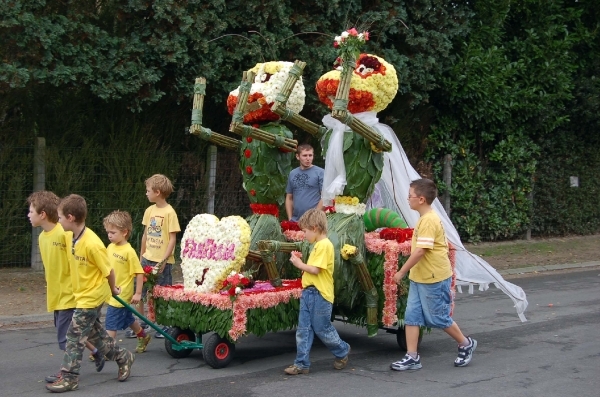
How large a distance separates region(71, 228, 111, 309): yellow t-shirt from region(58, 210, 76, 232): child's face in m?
0.11

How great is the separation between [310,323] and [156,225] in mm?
1895

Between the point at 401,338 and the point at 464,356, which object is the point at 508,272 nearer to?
the point at 401,338

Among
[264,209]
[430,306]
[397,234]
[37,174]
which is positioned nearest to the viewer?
[430,306]

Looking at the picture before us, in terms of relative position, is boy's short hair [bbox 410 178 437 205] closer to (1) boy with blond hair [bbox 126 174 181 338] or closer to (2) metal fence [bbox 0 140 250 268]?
(1) boy with blond hair [bbox 126 174 181 338]

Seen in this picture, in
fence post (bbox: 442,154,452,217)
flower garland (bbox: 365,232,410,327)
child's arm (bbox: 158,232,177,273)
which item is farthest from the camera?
fence post (bbox: 442,154,452,217)

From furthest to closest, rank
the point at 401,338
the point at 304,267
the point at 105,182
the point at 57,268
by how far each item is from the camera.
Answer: the point at 105,182, the point at 401,338, the point at 304,267, the point at 57,268

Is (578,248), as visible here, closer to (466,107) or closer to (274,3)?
(466,107)

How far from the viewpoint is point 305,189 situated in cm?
861

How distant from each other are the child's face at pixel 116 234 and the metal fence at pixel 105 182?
4.66 m

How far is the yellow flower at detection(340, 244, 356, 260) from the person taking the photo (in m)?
6.96

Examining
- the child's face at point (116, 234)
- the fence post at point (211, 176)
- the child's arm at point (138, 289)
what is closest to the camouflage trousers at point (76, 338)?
the child's arm at point (138, 289)

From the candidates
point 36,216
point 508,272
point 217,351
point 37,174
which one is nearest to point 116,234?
point 36,216

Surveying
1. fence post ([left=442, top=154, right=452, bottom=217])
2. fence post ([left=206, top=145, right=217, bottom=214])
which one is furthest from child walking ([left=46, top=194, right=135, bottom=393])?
fence post ([left=442, top=154, right=452, bottom=217])

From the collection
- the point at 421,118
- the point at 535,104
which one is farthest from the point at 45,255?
the point at 535,104
